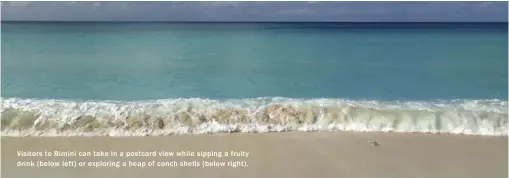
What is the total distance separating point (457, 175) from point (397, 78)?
6595 millimetres

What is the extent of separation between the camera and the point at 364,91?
350 inches

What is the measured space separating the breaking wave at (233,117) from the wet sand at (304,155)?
27cm

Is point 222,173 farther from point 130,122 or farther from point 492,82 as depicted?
point 492,82

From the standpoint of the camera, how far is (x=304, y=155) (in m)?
4.88

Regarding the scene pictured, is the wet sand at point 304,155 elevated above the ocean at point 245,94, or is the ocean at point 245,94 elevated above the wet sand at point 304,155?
the ocean at point 245,94

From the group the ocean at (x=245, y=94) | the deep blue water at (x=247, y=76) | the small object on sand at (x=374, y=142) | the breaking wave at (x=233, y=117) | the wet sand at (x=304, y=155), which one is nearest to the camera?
the wet sand at (x=304, y=155)

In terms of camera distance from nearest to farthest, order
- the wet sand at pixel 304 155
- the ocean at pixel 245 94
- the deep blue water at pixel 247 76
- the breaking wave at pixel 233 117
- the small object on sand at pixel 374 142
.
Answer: the wet sand at pixel 304 155, the small object on sand at pixel 374 142, the breaking wave at pixel 233 117, the ocean at pixel 245 94, the deep blue water at pixel 247 76

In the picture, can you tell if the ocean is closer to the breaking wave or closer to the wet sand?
the breaking wave

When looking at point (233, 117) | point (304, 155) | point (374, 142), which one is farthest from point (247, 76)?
point (304, 155)

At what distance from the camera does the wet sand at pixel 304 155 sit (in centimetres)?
441

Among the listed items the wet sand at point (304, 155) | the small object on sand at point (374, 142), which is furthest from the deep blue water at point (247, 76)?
the small object on sand at point (374, 142)

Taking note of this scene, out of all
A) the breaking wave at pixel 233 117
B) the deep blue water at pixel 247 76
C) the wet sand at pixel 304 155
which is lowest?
the wet sand at pixel 304 155

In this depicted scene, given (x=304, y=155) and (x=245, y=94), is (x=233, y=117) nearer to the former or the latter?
(x=304, y=155)

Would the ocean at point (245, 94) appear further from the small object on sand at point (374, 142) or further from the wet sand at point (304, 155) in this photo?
the small object on sand at point (374, 142)
